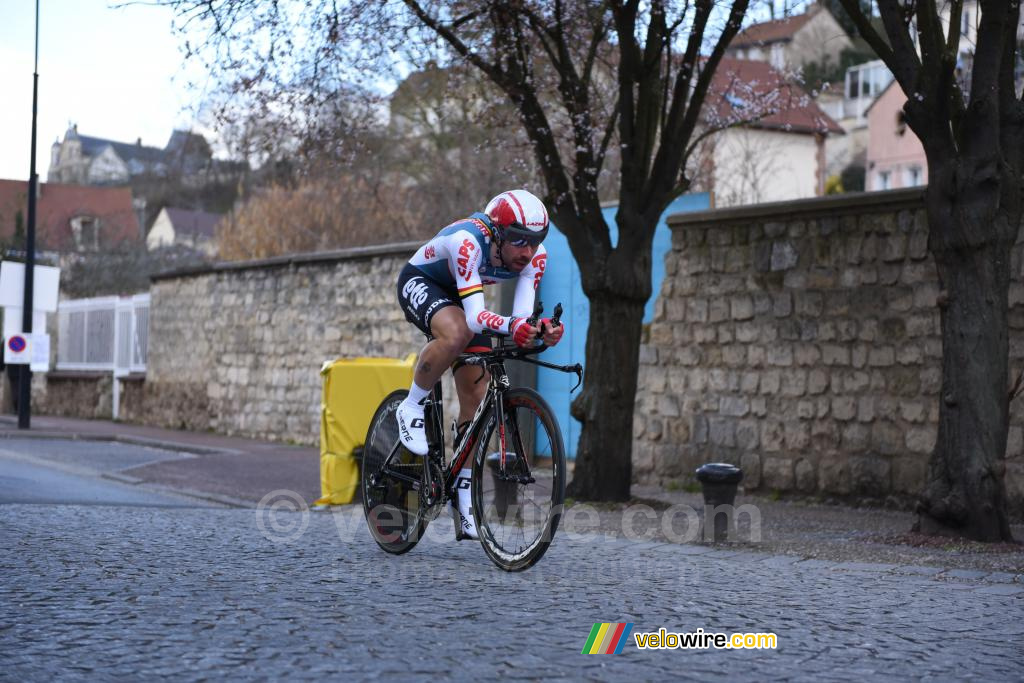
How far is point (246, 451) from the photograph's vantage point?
17.0 meters

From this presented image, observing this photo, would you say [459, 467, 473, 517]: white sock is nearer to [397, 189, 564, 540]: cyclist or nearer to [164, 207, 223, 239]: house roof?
[397, 189, 564, 540]: cyclist

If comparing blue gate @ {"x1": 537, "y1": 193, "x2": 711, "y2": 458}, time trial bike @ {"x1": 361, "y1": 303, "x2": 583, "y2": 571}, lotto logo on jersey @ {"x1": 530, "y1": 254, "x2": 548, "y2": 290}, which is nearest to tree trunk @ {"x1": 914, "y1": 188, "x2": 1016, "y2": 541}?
time trial bike @ {"x1": 361, "y1": 303, "x2": 583, "y2": 571}

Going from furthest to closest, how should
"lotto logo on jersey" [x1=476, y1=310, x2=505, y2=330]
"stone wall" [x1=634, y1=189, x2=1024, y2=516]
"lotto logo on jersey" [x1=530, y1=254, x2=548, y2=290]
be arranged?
1. "stone wall" [x1=634, y1=189, x2=1024, y2=516]
2. "lotto logo on jersey" [x1=530, y1=254, x2=548, y2=290]
3. "lotto logo on jersey" [x1=476, y1=310, x2=505, y2=330]

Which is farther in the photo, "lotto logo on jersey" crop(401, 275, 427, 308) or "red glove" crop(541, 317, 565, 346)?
"lotto logo on jersey" crop(401, 275, 427, 308)

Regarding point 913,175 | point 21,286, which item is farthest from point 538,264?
point 913,175

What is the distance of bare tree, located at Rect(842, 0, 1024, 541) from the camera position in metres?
8.59

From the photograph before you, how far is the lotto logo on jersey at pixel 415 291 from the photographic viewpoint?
21.5ft

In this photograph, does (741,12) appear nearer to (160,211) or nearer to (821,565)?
(821,565)

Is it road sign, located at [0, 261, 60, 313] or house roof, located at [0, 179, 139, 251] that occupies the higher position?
house roof, located at [0, 179, 139, 251]

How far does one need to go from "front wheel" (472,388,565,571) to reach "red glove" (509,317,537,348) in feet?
1.19

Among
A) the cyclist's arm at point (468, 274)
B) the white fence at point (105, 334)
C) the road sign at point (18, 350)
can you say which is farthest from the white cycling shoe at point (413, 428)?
the white fence at point (105, 334)

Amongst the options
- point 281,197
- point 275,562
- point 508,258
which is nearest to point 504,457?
point 508,258

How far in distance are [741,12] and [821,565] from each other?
16.8 ft

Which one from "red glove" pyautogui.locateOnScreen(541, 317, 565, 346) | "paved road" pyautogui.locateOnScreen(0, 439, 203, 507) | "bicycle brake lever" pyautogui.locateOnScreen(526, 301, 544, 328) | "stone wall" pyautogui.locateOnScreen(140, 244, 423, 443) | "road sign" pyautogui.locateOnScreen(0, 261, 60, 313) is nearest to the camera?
"red glove" pyautogui.locateOnScreen(541, 317, 565, 346)
